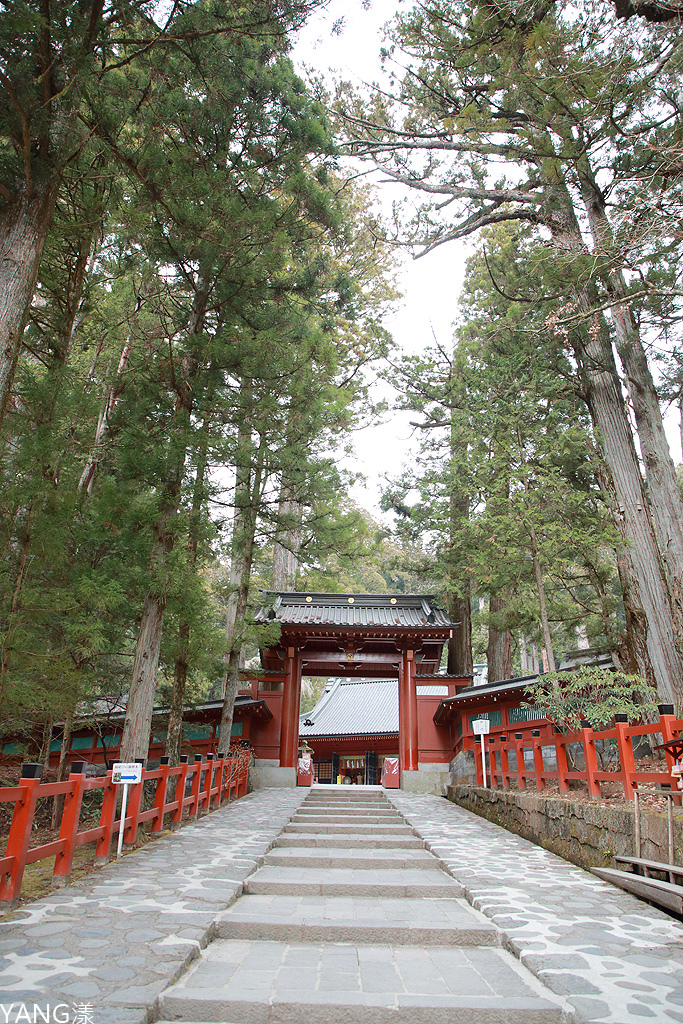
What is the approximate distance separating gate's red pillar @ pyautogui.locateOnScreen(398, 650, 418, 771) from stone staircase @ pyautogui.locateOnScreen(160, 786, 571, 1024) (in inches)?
278

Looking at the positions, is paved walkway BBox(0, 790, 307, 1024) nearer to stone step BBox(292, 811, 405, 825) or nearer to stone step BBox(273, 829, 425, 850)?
stone step BBox(273, 829, 425, 850)

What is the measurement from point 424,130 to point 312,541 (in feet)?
26.5

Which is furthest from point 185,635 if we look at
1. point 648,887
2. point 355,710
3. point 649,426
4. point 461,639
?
point 355,710

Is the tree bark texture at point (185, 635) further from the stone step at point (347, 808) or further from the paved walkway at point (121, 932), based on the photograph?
the stone step at point (347, 808)

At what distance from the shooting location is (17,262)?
4039 millimetres

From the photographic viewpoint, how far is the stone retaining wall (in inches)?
164

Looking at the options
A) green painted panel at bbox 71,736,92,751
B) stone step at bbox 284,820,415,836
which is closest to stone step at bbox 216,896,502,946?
stone step at bbox 284,820,415,836

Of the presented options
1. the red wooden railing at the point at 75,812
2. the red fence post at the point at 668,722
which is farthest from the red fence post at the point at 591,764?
the red wooden railing at the point at 75,812

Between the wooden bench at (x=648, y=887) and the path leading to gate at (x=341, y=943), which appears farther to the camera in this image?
the wooden bench at (x=648, y=887)

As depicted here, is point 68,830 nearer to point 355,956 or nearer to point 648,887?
point 355,956

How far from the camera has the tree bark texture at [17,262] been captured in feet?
12.6

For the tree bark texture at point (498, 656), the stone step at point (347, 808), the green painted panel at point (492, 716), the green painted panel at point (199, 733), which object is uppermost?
the tree bark texture at point (498, 656)

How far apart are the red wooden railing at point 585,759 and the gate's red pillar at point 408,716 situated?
2077mm

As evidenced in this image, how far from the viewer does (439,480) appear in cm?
1059
